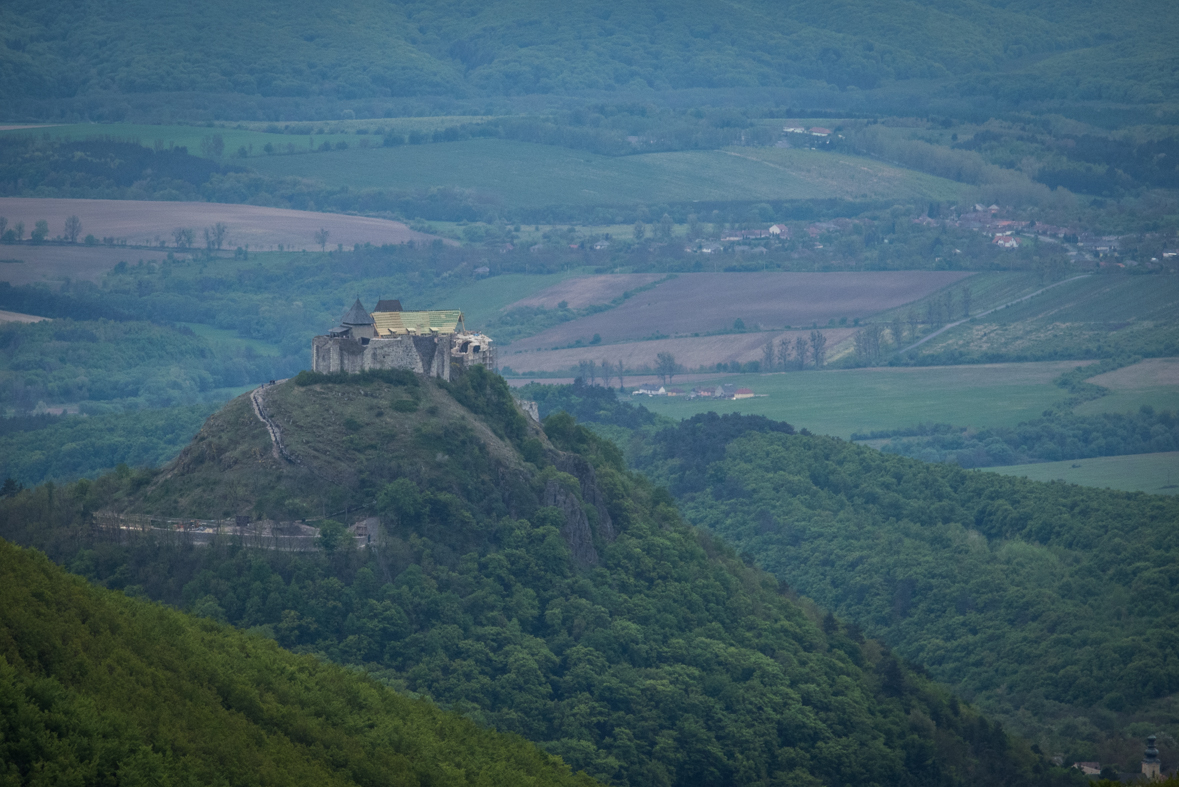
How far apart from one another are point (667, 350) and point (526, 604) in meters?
114

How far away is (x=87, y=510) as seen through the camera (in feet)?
266

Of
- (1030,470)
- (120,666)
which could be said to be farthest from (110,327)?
(120,666)

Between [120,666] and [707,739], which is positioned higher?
[120,666]

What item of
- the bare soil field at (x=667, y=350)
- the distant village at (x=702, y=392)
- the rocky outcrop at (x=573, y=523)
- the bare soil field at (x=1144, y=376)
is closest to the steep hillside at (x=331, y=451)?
the rocky outcrop at (x=573, y=523)

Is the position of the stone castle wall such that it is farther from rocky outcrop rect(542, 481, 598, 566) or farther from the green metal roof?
rocky outcrop rect(542, 481, 598, 566)

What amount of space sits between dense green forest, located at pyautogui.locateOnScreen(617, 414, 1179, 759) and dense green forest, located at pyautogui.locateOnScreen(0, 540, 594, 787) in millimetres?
34516

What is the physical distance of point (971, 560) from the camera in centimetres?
11106

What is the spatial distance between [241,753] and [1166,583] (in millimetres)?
66805

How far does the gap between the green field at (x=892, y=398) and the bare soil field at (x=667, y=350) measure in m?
6.66

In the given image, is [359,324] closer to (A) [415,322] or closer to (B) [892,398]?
(A) [415,322]

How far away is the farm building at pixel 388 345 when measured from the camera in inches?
3401

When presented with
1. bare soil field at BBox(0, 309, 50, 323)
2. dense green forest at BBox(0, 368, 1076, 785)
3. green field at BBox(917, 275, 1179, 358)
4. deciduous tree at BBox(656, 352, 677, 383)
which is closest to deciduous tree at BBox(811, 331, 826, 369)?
green field at BBox(917, 275, 1179, 358)

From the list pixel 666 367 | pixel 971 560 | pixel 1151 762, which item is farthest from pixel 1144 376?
pixel 1151 762

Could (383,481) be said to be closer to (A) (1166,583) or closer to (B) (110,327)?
(A) (1166,583)
